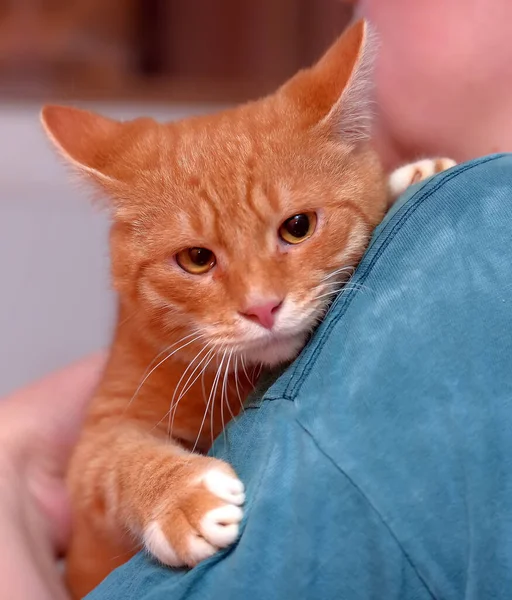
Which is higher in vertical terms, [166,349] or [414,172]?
[414,172]

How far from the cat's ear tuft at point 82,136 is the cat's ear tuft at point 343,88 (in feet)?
1.08

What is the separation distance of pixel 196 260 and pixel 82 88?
81.9 inches

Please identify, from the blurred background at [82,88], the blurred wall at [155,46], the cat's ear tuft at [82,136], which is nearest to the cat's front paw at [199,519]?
the cat's ear tuft at [82,136]

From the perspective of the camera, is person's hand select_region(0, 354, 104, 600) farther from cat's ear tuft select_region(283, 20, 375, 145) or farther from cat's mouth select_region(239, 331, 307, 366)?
cat's ear tuft select_region(283, 20, 375, 145)

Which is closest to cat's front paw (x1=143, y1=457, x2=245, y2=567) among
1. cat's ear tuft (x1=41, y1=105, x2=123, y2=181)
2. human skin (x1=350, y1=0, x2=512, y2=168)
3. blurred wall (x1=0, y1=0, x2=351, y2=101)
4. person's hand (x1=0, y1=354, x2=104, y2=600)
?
person's hand (x1=0, y1=354, x2=104, y2=600)

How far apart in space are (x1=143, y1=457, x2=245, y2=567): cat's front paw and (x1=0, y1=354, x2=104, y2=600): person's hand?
0.95 feet

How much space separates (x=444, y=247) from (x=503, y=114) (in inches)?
17.2

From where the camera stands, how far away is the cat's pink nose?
0.97 m

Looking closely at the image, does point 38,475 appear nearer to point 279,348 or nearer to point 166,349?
point 166,349

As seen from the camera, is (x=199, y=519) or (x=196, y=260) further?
(x=196, y=260)

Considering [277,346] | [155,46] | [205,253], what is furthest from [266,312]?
[155,46]

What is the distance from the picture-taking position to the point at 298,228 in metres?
1.04

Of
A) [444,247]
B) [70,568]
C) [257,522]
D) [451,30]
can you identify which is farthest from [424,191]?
[70,568]

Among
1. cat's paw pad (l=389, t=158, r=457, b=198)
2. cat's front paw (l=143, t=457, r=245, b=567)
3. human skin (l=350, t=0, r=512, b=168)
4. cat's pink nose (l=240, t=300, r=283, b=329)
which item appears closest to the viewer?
cat's front paw (l=143, t=457, r=245, b=567)
